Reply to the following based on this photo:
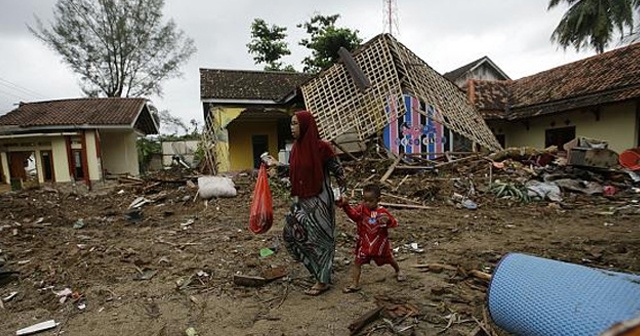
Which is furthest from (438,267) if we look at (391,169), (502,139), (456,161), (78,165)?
(78,165)

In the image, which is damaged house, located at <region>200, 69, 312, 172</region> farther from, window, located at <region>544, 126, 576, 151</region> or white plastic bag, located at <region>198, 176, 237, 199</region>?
window, located at <region>544, 126, 576, 151</region>

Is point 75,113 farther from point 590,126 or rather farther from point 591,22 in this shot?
point 591,22

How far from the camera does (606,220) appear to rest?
229 inches

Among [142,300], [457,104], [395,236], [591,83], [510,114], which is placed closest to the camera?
[142,300]

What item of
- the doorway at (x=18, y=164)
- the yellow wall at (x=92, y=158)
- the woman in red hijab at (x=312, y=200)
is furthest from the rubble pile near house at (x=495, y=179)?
the doorway at (x=18, y=164)

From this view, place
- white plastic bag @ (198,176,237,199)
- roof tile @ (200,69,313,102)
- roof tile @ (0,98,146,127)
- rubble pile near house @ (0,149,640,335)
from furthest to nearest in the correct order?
roof tile @ (0,98,146,127) < roof tile @ (200,69,313,102) < white plastic bag @ (198,176,237,199) < rubble pile near house @ (0,149,640,335)

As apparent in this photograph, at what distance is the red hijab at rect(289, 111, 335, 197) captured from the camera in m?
3.21

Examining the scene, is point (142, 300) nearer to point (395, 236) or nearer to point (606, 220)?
point (395, 236)

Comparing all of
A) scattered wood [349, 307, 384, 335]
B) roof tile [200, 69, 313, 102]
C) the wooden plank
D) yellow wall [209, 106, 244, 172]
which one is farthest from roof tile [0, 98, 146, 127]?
scattered wood [349, 307, 384, 335]

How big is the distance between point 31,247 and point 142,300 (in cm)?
324

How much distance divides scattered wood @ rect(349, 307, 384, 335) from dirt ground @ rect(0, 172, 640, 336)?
50 millimetres

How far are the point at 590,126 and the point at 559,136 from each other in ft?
4.48

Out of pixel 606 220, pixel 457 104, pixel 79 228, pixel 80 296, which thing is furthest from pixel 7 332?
pixel 457 104

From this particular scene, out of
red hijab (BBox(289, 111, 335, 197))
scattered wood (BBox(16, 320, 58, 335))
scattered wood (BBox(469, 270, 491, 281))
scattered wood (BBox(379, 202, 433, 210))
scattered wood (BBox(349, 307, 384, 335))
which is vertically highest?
red hijab (BBox(289, 111, 335, 197))
